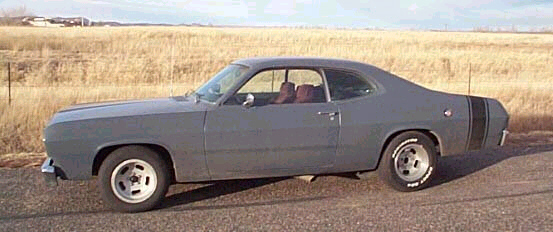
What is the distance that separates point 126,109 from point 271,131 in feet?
4.68

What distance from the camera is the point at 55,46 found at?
101 feet

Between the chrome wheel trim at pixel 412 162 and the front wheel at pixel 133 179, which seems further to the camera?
the chrome wheel trim at pixel 412 162

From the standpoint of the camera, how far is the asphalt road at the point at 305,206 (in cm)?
527

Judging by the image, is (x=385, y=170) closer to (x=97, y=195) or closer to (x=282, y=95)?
(x=282, y=95)

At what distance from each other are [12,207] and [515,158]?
622cm

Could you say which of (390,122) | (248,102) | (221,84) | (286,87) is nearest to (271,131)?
(248,102)

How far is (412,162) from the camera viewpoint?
670 centimetres

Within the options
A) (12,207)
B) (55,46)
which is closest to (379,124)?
(12,207)

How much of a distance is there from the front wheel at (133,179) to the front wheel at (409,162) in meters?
2.31

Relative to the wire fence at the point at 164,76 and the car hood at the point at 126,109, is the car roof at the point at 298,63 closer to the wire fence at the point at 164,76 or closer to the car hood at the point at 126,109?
the car hood at the point at 126,109

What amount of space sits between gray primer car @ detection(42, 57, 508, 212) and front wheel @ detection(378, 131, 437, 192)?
11 millimetres

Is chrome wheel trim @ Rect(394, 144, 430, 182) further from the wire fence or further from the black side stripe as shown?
the wire fence

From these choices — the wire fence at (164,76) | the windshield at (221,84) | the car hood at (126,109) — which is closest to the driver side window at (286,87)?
the windshield at (221,84)

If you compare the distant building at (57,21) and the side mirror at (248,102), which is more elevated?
the distant building at (57,21)
